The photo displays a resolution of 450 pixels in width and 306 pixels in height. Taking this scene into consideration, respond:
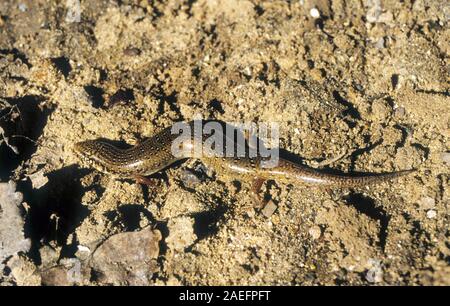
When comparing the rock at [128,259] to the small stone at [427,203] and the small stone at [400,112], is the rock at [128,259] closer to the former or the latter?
the small stone at [427,203]

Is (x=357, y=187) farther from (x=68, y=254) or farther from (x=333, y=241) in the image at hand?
(x=68, y=254)

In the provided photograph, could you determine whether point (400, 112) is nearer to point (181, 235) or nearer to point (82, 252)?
point (181, 235)

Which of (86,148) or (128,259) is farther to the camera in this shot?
(86,148)

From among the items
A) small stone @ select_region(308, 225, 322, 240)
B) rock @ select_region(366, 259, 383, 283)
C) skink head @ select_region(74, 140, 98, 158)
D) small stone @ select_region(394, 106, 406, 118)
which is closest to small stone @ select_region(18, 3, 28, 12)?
skink head @ select_region(74, 140, 98, 158)

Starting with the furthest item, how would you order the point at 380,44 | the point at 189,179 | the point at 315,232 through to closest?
the point at 380,44
the point at 189,179
the point at 315,232

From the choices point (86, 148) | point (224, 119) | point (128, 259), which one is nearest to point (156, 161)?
point (86, 148)

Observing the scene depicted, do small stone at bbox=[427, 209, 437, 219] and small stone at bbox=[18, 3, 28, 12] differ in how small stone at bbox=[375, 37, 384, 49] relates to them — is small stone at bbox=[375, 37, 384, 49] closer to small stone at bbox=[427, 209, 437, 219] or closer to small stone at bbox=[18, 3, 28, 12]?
small stone at bbox=[427, 209, 437, 219]

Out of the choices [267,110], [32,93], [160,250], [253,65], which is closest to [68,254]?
[160,250]
